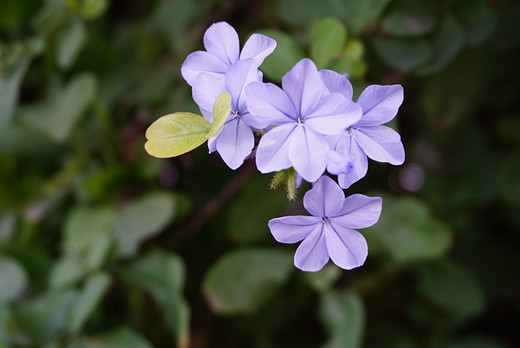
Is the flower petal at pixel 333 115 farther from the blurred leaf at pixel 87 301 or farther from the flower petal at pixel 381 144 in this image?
the blurred leaf at pixel 87 301

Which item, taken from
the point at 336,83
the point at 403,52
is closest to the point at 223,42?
the point at 336,83

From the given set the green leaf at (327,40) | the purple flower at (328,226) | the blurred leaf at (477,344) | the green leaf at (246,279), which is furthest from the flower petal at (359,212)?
the blurred leaf at (477,344)

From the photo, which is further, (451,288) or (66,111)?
(451,288)

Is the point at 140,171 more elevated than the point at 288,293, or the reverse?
the point at 140,171

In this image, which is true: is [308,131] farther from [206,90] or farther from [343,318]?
[343,318]

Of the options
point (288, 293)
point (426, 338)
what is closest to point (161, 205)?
point (288, 293)

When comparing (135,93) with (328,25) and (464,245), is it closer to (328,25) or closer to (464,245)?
(328,25)
